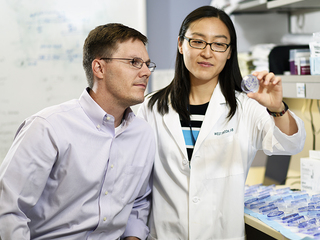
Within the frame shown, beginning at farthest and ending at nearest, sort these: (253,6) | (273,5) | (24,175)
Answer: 1. (253,6)
2. (273,5)
3. (24,175)

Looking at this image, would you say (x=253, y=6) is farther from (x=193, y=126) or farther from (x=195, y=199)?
(x=195, y=199)

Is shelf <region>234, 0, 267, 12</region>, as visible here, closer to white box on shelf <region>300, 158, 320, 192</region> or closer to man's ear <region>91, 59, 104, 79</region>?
white box on shelf <region>300, 158, 320, 192</region>

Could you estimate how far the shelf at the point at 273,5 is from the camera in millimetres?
1772

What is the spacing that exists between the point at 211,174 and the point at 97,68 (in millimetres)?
646

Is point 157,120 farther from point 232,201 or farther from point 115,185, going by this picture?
point 232,201

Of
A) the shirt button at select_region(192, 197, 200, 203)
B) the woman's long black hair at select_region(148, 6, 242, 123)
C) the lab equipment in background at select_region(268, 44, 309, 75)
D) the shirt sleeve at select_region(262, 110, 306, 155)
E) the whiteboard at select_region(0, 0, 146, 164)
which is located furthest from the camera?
the whiteboard at select_region(0, 0, 146, 164)

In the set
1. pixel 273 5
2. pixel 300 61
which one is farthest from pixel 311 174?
pixel 273 5

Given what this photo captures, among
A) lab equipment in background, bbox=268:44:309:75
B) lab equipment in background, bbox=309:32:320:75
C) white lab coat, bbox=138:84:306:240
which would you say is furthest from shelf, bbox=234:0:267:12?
white lab coat, bbox=138:84:306:240

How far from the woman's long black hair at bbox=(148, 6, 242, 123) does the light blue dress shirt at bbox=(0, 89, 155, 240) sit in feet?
0.71

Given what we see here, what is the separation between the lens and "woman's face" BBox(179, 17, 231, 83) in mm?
1423

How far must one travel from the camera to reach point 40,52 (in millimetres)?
2436

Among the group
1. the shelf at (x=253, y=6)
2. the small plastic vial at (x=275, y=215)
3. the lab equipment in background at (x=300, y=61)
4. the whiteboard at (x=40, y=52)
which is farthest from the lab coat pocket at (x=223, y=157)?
the whiteboard at (x=40, y=52)

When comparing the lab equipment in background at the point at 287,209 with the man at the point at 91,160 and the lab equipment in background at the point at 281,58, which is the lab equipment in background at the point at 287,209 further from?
the lab equipment in background at the point at 281,58

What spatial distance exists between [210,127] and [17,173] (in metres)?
0.77
